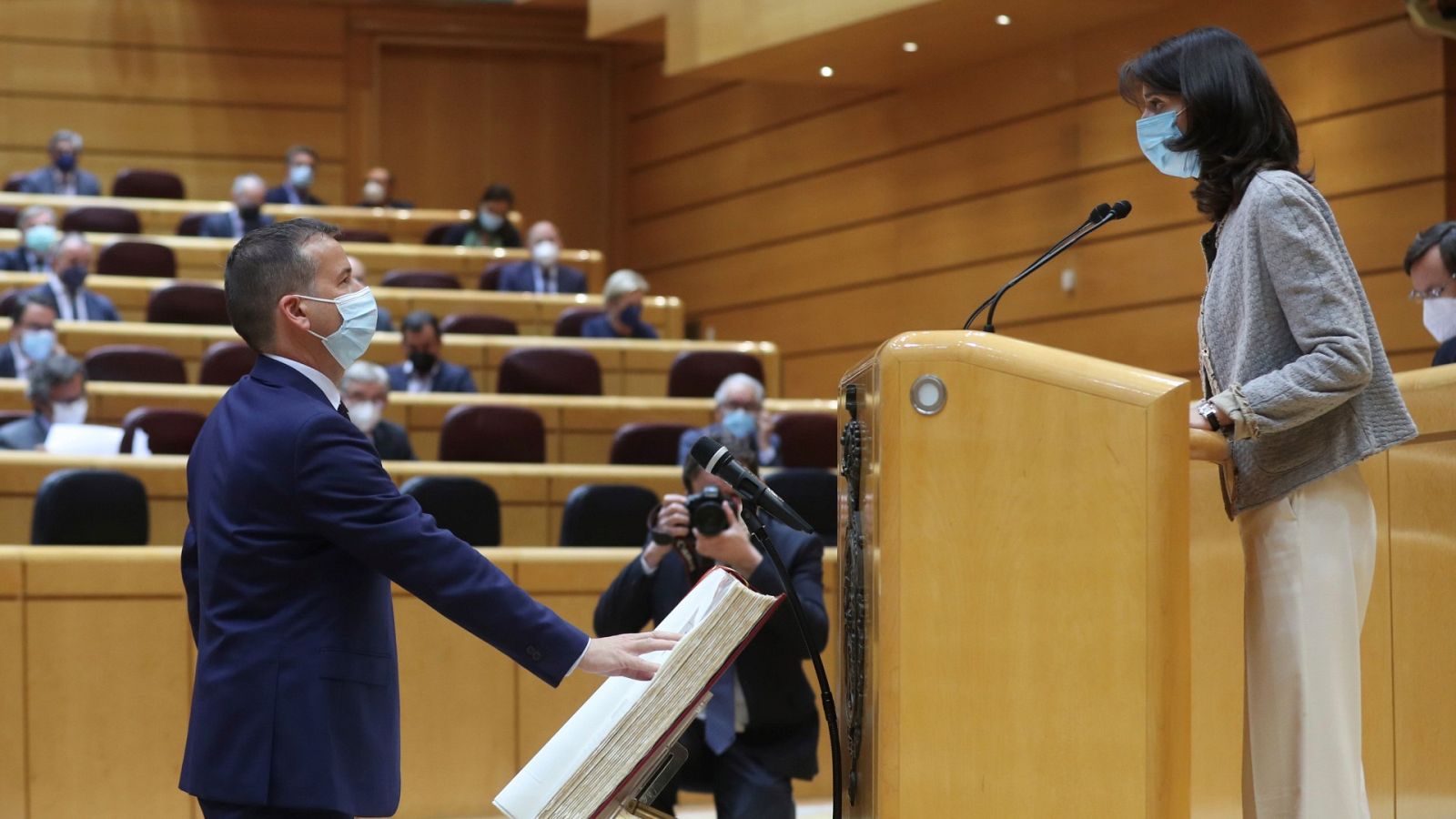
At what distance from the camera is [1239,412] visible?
71.6 inches

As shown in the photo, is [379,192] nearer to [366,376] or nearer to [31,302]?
[31,302]

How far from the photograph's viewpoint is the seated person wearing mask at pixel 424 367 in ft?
23.1

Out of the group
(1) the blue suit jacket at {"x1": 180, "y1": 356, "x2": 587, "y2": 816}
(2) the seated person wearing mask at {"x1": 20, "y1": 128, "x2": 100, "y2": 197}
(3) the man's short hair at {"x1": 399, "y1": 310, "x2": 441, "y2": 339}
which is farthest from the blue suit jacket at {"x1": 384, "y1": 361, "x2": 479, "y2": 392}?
(1) the blue suit jacket at {"x1": 180, "y1": 356, "x2": 587, "y2": 816}

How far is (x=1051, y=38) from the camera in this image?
8.29 meters

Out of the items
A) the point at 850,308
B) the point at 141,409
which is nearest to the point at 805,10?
the point at 850,308

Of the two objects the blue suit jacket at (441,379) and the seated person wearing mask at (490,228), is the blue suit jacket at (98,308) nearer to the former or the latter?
the blue suit jacket at (441,379)

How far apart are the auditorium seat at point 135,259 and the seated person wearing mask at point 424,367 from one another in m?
2.28

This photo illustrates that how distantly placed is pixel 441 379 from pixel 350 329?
5.18 m

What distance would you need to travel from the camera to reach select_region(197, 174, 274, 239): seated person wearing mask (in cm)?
961

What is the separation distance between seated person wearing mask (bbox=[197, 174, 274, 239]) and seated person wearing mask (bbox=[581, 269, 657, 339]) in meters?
2.55

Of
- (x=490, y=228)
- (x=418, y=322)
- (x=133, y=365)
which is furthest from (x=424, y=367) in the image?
(x=490, y=228)

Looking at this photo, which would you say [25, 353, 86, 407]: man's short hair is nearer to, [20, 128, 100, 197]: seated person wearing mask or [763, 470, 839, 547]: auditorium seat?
[763, 470, 839, 547]: auditorium seat

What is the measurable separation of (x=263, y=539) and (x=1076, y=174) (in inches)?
271

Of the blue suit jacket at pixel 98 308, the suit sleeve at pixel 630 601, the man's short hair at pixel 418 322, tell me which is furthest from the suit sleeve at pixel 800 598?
the blue suit jacket at pixel 98 308
